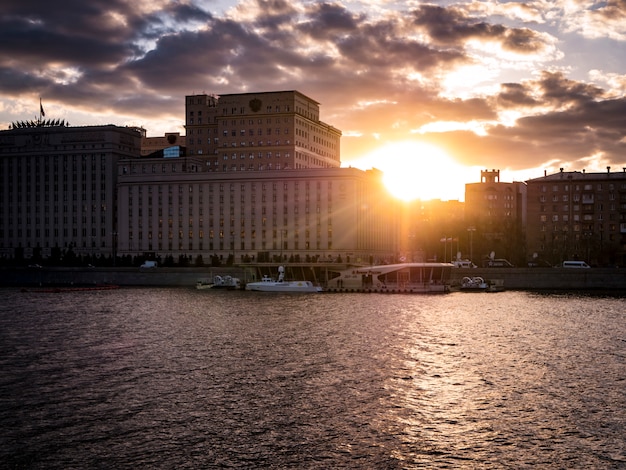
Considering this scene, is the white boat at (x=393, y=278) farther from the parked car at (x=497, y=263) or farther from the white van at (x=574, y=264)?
the white van at (x=574, y=264)

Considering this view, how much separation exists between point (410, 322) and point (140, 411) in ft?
162

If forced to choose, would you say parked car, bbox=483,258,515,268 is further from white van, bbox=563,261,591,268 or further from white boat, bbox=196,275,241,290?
white boat, bbox=196,275,241,290

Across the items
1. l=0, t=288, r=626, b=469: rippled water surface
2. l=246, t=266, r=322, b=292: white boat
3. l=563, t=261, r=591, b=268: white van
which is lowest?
l=0, t=288, r=626, b=469: rippled water surface

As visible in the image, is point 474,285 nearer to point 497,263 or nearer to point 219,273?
point 497,263

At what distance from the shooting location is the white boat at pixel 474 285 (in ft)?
488

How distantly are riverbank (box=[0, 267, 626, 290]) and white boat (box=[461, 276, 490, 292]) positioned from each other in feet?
16.7

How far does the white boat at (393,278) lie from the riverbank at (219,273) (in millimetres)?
7283

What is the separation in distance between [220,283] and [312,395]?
127 metres

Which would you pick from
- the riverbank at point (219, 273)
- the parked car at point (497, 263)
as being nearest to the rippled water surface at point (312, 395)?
the riverbank at point (219, 273)

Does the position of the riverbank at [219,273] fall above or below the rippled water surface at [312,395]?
above

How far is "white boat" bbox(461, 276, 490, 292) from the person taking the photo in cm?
14862

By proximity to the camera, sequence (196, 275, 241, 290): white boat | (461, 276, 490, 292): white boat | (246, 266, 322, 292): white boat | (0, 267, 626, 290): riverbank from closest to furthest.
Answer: (246, 266, 322, 292): white boat → (461, 276, 490, 292): white boat → (0, 267, 626, 290): riverbank → (196, 275, 241, 290): white boat

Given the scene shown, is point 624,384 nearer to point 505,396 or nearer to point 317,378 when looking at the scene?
point 505,396

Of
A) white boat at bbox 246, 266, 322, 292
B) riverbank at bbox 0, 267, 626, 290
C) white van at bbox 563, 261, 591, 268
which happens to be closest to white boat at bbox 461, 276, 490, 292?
riverbank at bbox 0, 267, 626, 290
